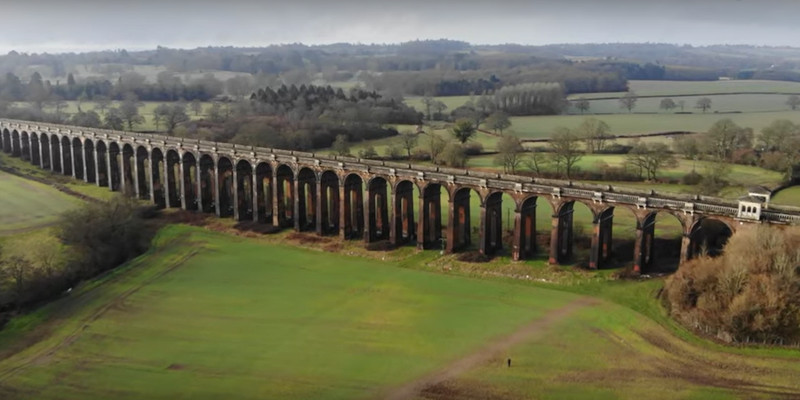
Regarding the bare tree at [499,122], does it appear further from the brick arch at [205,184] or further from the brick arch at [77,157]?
the brick arch at [77,157]

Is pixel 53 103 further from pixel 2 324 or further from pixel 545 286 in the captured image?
pixel 545 286

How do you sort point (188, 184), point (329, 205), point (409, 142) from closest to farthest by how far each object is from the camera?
1. point (329, 205)
2. point (188, 184)
3. point (409, 142)

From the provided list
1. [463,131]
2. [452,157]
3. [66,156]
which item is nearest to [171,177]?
[66,156]

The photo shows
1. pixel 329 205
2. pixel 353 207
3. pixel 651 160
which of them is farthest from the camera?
pixel 651 160

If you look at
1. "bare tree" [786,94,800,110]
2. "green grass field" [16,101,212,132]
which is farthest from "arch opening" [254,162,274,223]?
"bare tree" [786,94,800,110]

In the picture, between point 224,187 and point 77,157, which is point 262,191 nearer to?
point 224,187

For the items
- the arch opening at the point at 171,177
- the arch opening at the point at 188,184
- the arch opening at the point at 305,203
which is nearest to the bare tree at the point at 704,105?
the arch opening at the point at 305,203

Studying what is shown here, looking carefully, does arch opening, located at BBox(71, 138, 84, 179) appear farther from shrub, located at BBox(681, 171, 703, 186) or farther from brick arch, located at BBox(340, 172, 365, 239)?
shrub, located at BBox(681, 171, 703, 186)
